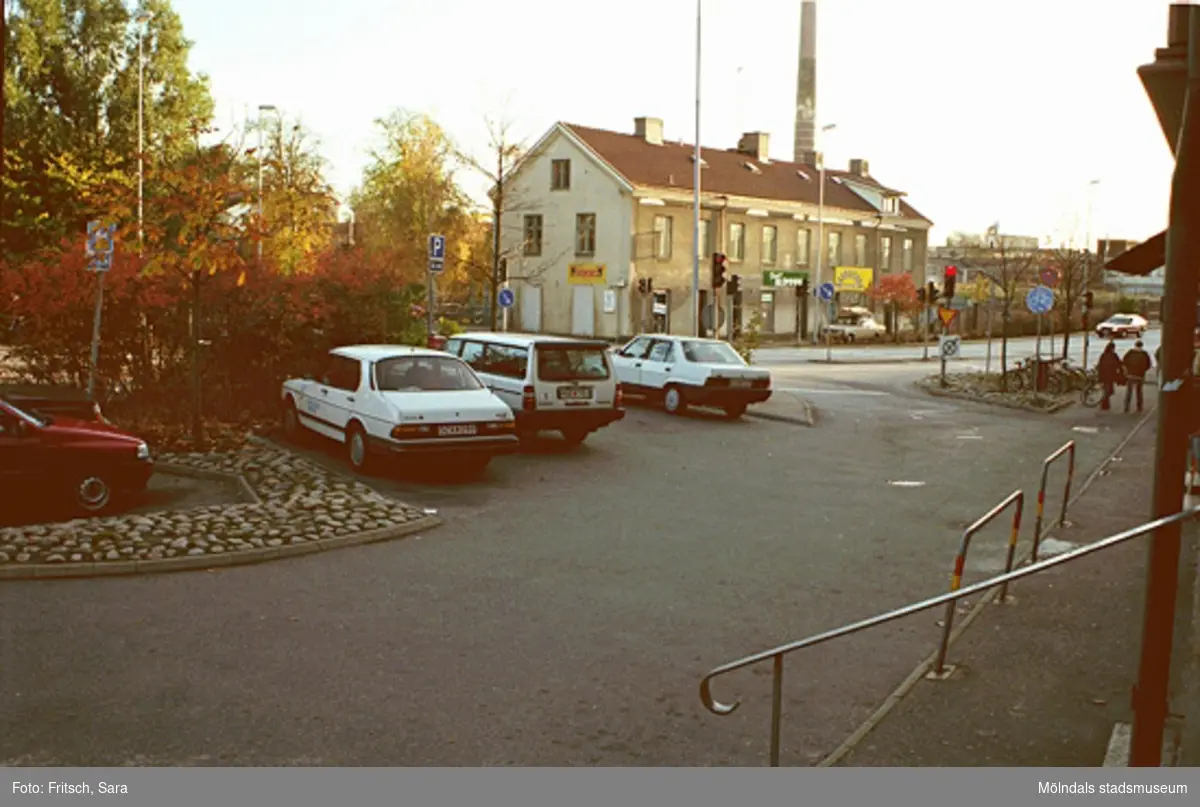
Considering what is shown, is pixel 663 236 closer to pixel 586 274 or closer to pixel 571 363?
pixel 586 274

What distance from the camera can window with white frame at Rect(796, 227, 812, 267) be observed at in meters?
62.2

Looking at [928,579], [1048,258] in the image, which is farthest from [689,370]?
[1048,258]

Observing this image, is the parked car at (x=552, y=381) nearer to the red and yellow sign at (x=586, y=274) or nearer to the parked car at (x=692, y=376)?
the parked car at (x=692, y=376)

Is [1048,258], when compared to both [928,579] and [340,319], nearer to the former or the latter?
[340,319]

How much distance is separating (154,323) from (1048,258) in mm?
53109

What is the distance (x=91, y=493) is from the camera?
1174 cm

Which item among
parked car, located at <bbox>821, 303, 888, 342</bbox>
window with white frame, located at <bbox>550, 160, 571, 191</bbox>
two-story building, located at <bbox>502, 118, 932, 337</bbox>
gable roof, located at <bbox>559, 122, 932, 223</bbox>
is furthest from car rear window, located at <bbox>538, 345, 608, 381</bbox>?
parked car, located at <bbox>821, 303, 888, 342</bbox>

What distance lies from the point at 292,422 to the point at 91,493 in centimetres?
559

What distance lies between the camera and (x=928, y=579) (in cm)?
1026

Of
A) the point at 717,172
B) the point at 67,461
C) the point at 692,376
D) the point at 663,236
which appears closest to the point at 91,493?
the point at 67,461

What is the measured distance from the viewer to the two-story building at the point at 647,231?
175 feet

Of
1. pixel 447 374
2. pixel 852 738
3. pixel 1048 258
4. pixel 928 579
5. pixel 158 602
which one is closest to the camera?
pixel 852 738

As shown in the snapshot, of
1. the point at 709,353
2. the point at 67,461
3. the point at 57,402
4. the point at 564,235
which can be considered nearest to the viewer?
the point at 67,461

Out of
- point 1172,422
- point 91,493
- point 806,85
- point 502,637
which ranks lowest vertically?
point 502,637
